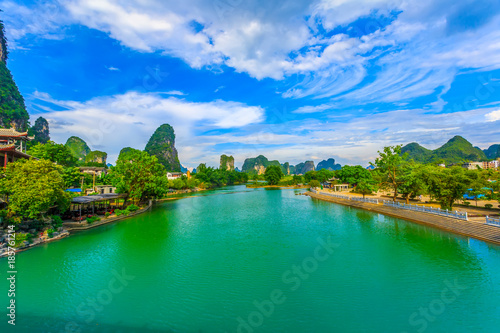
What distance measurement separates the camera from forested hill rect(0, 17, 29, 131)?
54906mm

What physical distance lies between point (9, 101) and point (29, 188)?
6922cm

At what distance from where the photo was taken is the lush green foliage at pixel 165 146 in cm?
13188

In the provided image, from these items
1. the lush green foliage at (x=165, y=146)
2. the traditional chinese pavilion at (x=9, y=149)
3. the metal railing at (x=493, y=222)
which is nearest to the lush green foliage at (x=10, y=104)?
the traditional chinese pavilion at (x=9, y=149)

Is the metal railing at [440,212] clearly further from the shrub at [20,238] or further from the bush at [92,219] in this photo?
the bush at [92,219]

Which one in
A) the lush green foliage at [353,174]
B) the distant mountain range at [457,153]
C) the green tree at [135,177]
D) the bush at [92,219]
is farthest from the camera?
the distant mountain range at [457,153]

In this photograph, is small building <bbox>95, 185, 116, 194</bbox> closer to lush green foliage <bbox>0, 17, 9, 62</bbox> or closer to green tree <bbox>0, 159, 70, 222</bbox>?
green tree <bbox>0, 159, 70, 222</bbox>

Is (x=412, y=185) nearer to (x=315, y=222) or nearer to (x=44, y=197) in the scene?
(x=315, y=222)

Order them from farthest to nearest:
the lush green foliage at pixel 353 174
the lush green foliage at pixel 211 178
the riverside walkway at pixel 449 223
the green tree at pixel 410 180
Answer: the lush green foliage at pixel 211 178 < the lush green foliage at pixel 353 174 < the green tree at pixel 410 180 < the riverside walkway at pixel 449 223

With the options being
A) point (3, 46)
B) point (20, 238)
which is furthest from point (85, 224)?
point (3, 46)

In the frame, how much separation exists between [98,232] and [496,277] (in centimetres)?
2641

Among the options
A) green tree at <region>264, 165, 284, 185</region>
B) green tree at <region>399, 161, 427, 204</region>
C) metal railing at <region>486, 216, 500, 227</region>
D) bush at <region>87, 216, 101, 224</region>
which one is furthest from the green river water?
green tree at <region>264, 165, 284, 185</region>

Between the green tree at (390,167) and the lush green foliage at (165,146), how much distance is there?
376 ft

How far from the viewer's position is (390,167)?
86.4ft

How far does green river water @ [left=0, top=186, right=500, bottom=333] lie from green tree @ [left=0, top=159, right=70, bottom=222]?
286 centimetres
